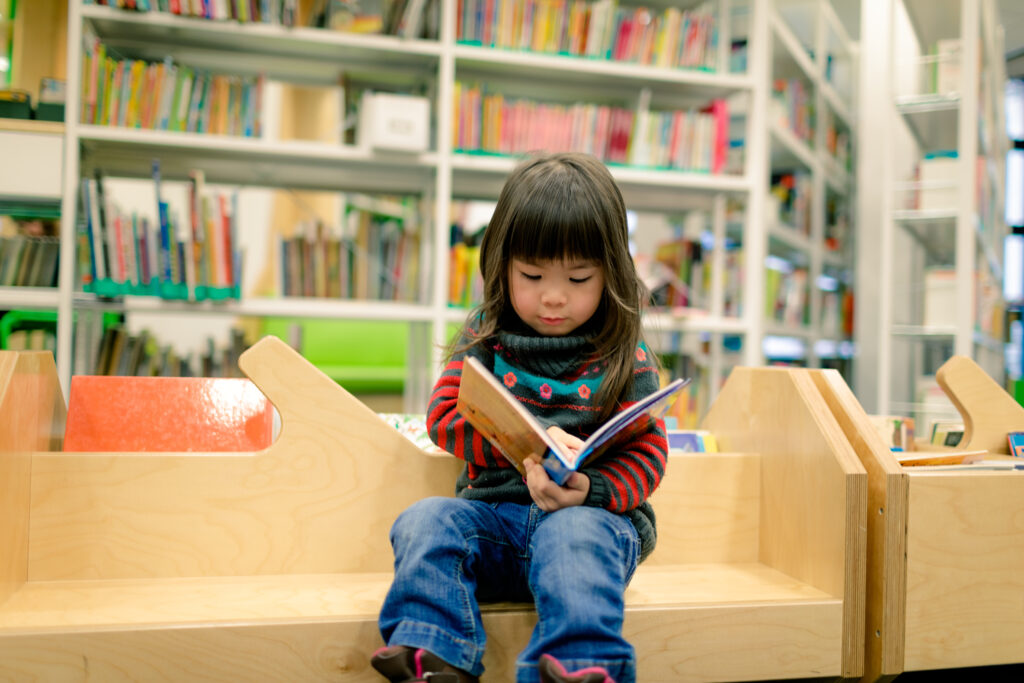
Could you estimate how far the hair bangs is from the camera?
39.7 inches

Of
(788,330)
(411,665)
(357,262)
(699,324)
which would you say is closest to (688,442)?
(411,665)

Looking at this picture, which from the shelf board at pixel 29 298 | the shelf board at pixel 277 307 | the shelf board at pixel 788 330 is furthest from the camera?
the shelf board at pixel 788 330

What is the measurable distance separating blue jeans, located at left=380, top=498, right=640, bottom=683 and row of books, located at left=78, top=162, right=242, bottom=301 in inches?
61.4

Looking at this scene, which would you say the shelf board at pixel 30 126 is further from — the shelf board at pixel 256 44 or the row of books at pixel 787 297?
the row of books at pixel 787 297

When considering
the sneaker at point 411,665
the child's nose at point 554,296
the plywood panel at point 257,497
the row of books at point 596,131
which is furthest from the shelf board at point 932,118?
the sneaker at point 411,665

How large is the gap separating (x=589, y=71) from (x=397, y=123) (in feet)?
2.32

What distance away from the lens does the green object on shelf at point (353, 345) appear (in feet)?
14.0

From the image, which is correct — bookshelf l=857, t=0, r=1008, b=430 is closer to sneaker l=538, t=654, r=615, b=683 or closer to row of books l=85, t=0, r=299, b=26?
row of books l=85, t=0, r=299, b=26

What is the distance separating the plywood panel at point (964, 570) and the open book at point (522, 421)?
1.47 ft

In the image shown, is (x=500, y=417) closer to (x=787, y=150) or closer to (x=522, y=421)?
(x=522, y=421)

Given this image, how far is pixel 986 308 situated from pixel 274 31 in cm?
328

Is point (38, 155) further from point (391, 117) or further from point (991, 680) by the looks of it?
point (991, 680)

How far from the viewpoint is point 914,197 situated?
2.88 metres

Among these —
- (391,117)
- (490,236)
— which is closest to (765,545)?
(490,236)
